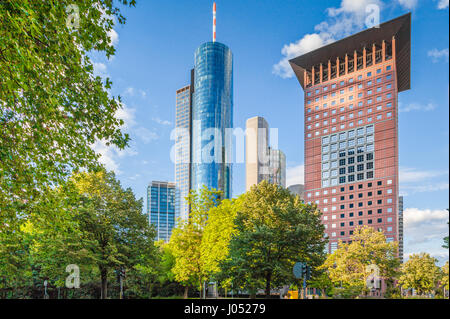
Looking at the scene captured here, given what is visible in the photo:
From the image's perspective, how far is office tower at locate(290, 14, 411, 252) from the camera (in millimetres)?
123125

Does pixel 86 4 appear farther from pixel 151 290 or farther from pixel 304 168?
pixel 304 168

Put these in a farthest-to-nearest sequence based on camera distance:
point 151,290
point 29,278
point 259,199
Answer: point 151,290
point 29,278
point 259,199

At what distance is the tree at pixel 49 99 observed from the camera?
8.87m

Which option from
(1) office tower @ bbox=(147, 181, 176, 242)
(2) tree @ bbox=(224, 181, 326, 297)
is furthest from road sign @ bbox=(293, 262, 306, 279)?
(1) office tower @ bbox=(147, 181, 176, 242)

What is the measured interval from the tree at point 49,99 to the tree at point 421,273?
6371 cm

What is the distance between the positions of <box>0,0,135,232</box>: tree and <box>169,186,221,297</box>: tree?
1323 inches

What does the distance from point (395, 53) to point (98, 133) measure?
138 m

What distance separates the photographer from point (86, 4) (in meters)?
11.5

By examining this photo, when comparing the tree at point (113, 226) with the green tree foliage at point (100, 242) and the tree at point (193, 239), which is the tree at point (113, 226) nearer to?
the green tree foliage at point (100, 242)

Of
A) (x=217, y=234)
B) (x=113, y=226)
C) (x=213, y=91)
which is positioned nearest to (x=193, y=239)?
(x=217, y=234)

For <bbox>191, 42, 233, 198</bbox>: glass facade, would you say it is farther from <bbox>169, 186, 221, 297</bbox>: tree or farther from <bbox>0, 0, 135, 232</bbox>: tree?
<bbox>0, 0, 135, 232</bbox>: tree

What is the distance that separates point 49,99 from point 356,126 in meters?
136

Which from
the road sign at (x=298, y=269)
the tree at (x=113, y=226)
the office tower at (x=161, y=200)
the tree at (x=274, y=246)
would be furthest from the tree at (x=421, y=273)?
the office tower at (x=161, y=200)
